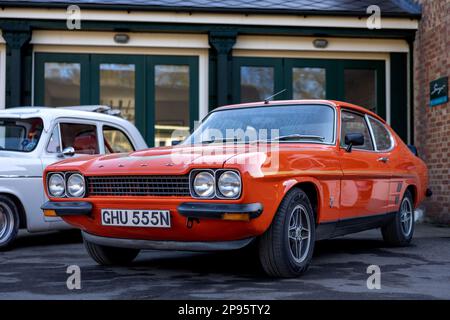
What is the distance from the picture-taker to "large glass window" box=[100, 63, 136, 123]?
39.8 feet

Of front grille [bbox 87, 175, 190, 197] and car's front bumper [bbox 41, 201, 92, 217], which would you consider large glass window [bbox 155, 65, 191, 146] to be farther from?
front grille [bbox 87, 175, 190, 197]

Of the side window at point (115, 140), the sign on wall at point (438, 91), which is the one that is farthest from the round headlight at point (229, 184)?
the sign on wall at point (438, 91)

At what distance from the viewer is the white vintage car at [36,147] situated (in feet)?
22.0

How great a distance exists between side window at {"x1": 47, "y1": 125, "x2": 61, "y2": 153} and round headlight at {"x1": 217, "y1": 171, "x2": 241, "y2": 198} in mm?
3503

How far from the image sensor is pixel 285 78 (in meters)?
12.5

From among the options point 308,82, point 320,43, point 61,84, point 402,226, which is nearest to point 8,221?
point 402,226

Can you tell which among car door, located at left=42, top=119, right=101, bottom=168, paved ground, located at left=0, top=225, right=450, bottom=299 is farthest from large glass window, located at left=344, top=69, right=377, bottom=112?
car door, located at left=42, top=119, right=101, bottom=168

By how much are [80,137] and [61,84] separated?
190 inches

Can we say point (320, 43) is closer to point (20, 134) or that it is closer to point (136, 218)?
point (20, 134)

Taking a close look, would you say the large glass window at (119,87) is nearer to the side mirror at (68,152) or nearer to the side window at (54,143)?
the side window at (54,143)

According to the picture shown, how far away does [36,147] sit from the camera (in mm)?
7105

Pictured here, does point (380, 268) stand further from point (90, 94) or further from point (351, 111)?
point (90, 94)
